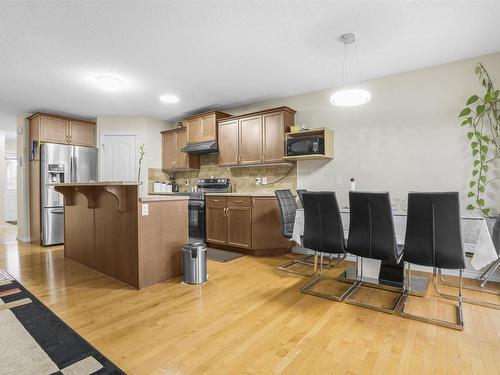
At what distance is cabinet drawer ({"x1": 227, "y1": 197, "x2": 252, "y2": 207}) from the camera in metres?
4.14

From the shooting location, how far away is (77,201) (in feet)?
12.2

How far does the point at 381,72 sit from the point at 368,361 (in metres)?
3.38

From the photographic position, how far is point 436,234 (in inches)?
84.7

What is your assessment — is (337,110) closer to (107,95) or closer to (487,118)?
(487,118)

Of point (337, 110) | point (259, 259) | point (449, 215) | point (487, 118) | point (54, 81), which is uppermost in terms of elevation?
point (54, 81)

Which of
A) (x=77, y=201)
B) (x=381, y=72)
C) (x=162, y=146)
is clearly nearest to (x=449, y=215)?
(x=381, y=72)

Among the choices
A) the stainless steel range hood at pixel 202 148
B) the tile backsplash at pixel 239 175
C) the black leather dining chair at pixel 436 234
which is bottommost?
the black leather dining chair at pixel 436 234

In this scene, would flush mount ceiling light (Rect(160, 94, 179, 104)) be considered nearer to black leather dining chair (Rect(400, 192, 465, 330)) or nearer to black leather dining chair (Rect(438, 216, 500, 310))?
black leather dining chair (Rect(400, 192, 465, 330))

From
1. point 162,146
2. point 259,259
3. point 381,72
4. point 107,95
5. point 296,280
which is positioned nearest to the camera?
point 296,280

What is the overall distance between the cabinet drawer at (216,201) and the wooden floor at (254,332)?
1.70m

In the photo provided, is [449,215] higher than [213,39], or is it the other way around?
[213,39]

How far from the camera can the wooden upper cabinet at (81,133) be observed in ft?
17.9

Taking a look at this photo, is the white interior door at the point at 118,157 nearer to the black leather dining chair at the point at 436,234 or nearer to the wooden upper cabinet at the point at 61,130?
the wooden upper cabinet at the point at 61,130

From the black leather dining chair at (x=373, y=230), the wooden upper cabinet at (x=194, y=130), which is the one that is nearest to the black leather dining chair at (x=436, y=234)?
the black leather dining chair at (x=373, y=230)
